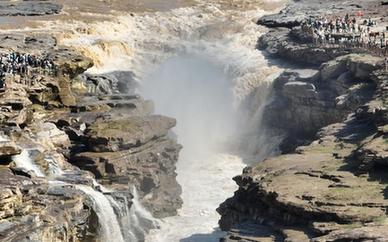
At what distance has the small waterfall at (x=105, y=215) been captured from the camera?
142ft

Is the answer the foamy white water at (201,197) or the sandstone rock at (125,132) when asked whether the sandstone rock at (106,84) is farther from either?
the sandstone rock at (125,132)

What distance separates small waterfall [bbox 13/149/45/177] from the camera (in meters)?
43.6

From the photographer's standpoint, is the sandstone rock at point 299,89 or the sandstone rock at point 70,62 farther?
the sandstone rock at point 299,89

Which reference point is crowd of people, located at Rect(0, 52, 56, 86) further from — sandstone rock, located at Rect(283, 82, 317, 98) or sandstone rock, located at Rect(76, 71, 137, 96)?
sandstone rock, located at Rect(283, 82, 317, 98)

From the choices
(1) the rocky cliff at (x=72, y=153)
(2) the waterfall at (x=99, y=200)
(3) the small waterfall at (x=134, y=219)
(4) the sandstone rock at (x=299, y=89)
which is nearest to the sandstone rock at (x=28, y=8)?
(1) the rocky cliff at (x=72, y=153)

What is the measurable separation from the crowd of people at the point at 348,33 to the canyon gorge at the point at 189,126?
123cm

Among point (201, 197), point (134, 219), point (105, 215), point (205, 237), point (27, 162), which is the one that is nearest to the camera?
point (105, 215)

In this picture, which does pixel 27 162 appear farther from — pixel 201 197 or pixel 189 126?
pixel 189 126

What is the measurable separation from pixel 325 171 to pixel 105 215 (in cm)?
1250

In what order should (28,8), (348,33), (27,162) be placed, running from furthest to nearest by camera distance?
(28,8)
(348,33)
(27,162)

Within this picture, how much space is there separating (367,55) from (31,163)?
28969mm

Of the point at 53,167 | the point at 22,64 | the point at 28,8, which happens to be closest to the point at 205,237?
the point at 53,167

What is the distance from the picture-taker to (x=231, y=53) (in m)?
80.1

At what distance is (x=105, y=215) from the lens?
43969 mm
